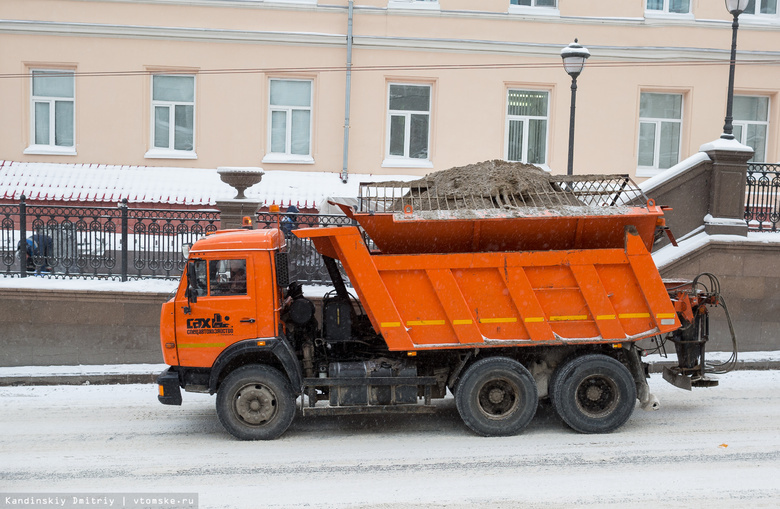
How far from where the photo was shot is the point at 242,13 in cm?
1922

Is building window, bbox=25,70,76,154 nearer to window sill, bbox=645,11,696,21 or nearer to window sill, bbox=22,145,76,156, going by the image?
Result: window sill, bbox=22,145,76,156

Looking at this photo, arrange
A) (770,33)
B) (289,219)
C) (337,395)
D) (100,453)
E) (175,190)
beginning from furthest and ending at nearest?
(770,33), (175,190), (289,219), (337,395), (100,453)

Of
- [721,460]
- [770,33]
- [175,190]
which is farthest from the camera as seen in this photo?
[770,33]

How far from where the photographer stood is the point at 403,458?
296 inches

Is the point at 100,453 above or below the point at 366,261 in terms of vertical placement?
below

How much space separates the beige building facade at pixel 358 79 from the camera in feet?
63.2

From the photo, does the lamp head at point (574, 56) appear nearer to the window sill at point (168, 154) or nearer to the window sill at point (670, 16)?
the window sill at point (670, 16)

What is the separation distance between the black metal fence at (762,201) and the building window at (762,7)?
998cm

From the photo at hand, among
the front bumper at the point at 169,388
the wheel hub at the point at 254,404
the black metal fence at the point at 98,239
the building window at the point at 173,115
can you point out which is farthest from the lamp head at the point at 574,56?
the building window at the point at 173,115

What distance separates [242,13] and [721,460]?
53.2ft

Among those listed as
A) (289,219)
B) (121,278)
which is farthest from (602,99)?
(121,278)

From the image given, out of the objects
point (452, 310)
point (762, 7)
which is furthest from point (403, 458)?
point (762, 7)

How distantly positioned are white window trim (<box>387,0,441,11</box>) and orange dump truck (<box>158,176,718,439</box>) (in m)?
12.4

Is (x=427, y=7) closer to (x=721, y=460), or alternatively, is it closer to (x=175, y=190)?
(x=175, y=190)
